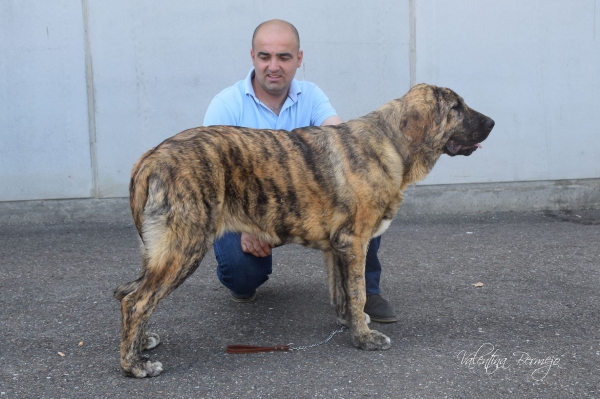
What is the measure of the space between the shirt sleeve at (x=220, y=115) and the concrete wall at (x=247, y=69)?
301 cm

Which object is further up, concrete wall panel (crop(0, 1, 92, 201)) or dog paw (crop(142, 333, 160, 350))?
concrete wall panel (crop(0, 1, 92, 201))

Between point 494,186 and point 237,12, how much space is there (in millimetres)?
3803

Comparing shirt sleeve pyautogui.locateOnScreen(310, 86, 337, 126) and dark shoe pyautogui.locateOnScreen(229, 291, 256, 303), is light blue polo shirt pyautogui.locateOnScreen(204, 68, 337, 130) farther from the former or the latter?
Answer: dark shoe pyautogui.locateOnScreen(229, 291, 256, 303)

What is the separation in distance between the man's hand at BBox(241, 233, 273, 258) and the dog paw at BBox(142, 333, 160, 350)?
893mm

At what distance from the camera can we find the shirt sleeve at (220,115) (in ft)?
15.3

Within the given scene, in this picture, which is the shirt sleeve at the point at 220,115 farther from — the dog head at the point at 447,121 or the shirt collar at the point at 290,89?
the dog head at the point at 447,121

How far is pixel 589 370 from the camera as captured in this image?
3.72 metres

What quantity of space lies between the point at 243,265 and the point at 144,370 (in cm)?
124

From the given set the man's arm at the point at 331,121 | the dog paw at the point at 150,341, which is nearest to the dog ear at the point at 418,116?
the man's arm at the point at 331,121

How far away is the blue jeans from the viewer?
470cm

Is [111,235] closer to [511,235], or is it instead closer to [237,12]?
[237,12]

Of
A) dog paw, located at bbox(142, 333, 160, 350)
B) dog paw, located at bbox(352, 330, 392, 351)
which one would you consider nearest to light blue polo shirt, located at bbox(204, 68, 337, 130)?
dog paw, located at bbox(142, 333, 160, 350)

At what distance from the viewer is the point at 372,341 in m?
4.09

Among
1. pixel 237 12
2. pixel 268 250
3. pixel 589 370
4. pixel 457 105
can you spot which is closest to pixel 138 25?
pixel 237 12
